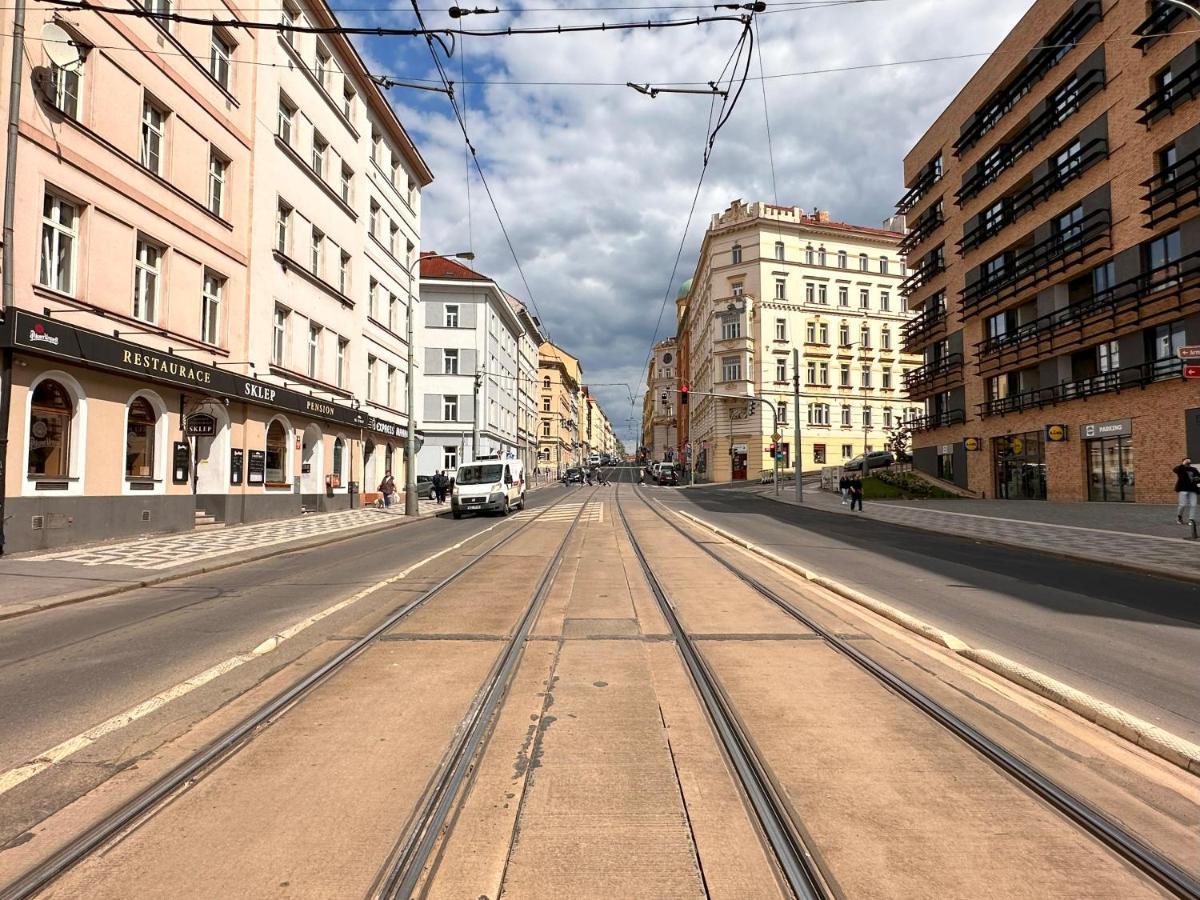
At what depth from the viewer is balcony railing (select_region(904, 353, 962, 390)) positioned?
3501cm

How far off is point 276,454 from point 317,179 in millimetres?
10135

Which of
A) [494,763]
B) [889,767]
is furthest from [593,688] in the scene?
[889,767]

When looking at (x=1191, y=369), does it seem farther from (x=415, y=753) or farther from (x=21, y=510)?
(x=21, y=510)

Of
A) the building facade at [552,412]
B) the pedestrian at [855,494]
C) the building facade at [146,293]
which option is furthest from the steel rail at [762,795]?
the building facade at [552,412]

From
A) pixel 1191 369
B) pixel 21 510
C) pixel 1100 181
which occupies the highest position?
pixel 1100 181

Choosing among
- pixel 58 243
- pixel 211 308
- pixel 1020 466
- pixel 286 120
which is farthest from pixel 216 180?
pixel 1020 466

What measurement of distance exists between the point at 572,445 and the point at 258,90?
9025cm

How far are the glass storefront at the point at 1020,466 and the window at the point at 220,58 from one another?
103 ft

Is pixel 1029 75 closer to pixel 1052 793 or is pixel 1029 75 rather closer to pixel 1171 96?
pixel 1171 96

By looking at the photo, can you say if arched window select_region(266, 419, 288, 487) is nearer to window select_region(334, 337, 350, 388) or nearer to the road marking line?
window select_region(334, 337, 350, 388)

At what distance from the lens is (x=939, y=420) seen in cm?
3697

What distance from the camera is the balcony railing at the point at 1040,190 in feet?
80.4

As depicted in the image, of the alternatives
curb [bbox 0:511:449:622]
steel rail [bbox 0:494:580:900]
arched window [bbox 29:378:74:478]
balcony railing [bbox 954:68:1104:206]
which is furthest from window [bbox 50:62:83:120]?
balcony railing [bbox 954:68:1104:206]

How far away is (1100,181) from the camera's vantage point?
24.4m
